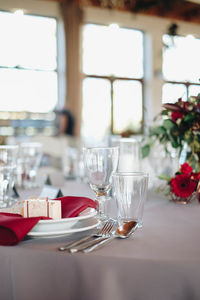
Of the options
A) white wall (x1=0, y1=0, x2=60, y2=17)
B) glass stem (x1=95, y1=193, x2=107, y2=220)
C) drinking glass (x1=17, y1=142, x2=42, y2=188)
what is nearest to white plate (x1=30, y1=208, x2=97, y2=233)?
glass stem (x1=95, y1=193, x2=107, y2=220)

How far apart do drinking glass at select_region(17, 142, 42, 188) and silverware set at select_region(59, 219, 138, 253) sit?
963 millimetres

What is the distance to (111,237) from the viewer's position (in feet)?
2.84

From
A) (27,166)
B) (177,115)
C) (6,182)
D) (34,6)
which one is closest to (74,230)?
(6,182)

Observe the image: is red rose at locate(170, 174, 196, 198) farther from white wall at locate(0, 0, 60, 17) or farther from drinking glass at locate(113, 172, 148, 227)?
white wall at locate(0, 0, 60, 17)

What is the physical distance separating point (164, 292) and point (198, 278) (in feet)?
0.22

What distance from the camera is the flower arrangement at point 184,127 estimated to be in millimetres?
1450

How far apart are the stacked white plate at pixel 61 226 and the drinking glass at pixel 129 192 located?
8 cm

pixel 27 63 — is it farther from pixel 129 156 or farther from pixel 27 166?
pixel 129 156

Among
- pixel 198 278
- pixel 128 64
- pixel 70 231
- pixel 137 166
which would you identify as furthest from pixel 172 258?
pixel 128 64

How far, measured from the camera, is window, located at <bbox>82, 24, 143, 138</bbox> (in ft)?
28.0

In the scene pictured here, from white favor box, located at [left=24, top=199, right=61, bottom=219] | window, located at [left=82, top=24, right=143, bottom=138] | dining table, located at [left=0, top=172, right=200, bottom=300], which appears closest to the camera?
dining table, located at [left=0, top=172, right=200, bottom=300]

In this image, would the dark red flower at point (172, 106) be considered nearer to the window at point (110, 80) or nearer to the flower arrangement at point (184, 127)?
the flower arrangement at point (184, 127)

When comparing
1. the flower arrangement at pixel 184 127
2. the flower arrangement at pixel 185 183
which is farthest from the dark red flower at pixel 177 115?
the flower arrangement at pixel 185 183

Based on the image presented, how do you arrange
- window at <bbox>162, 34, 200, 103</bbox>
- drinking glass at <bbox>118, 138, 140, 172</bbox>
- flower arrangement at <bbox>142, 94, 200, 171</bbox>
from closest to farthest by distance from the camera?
1. flower arrangement at <bbox>142, 94, 200, 171</bbox>
2. drinking glass at <bbox>118, 138, 140, 172</bbox>
3. window at <bbox>162, 34, 200, 103</bbox>
